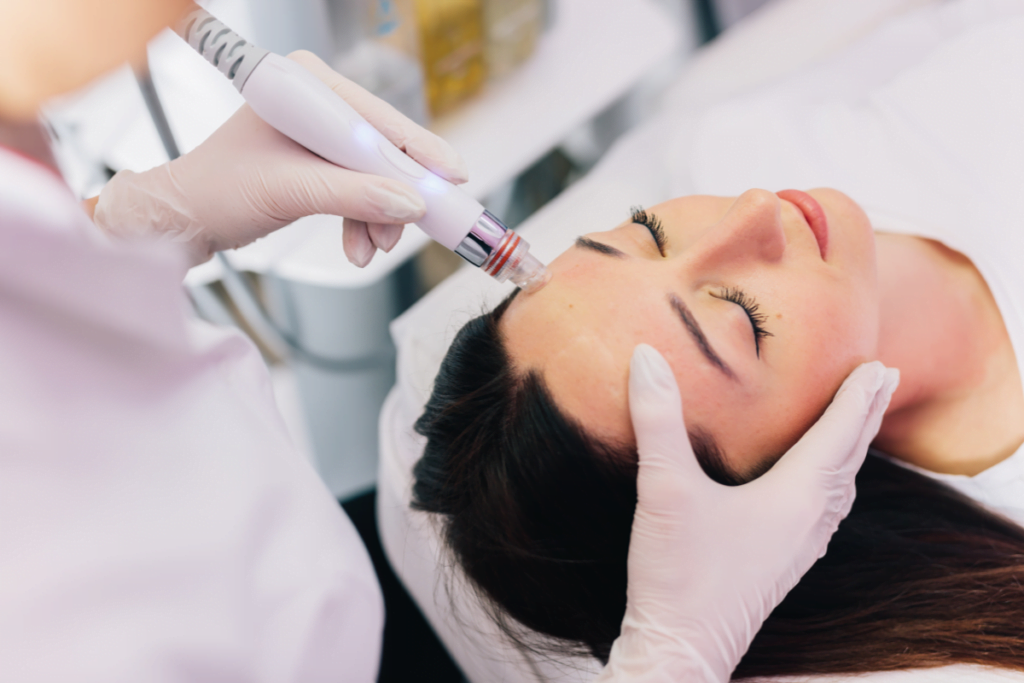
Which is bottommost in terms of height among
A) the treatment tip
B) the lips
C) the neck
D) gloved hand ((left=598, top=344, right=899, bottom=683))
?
the neck

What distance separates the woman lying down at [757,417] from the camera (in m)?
0.71

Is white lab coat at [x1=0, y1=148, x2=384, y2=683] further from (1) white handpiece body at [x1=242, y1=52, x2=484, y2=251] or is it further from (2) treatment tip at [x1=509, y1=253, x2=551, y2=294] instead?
(2) treatment tip at [x1=509, y1=253, x2=551, y2=294]

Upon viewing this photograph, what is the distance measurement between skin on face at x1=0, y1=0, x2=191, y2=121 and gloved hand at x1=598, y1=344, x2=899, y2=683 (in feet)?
1.70

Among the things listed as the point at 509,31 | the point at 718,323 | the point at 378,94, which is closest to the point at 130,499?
the point at 718,323

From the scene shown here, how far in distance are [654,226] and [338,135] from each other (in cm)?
37

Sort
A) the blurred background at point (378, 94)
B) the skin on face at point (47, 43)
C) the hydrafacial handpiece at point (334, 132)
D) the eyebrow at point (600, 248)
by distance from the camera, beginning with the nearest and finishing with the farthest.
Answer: the skin on face at point (47, 43), the hydrafacial handpiece at point (334, 132), the eyebrow at point (600, 248), the blurred background at point (378, 94)

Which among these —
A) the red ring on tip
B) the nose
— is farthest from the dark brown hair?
the nose

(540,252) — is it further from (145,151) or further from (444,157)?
(145,151)

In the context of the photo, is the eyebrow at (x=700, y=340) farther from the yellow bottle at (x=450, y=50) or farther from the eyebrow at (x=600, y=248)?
the yellow bottle at (x=450, y=50)

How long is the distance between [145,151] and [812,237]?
993mm

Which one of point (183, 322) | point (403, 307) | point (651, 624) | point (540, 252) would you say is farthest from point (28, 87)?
point (403, 307)

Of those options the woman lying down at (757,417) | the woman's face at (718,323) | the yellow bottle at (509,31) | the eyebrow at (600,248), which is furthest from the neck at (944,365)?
the yellow bottle at (509,31)

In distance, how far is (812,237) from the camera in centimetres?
79

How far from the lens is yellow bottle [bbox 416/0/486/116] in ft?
3.35
